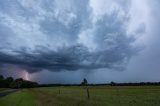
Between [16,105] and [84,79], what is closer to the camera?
[16,105]

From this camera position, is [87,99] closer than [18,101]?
Yes

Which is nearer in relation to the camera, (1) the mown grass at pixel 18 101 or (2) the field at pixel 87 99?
(2) the field at pixel 87 99

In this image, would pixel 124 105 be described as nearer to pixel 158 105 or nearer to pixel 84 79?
pixel 158 105

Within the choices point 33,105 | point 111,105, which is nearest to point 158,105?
point 111,105

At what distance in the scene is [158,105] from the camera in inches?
843

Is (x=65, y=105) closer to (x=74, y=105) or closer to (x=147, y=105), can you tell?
(x=74, y=105)

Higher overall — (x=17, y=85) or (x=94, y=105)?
(x=17, y=85)

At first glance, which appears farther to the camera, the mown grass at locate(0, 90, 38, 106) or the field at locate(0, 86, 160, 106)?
the mown grass at locate(0, 90, 38, 106)

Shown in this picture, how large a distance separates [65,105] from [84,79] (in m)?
16.3

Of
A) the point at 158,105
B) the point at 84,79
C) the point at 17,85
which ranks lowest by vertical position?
the point at 158,105

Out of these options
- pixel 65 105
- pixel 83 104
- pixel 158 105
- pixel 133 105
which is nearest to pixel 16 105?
pixel 65 105

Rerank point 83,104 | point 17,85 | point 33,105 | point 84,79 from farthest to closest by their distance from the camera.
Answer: point 17,85, point 84,79, point 33,105, point 83,104

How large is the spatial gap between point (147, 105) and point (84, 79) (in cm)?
1971

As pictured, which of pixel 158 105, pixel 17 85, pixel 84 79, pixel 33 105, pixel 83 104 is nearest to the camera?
pixel 158 105
